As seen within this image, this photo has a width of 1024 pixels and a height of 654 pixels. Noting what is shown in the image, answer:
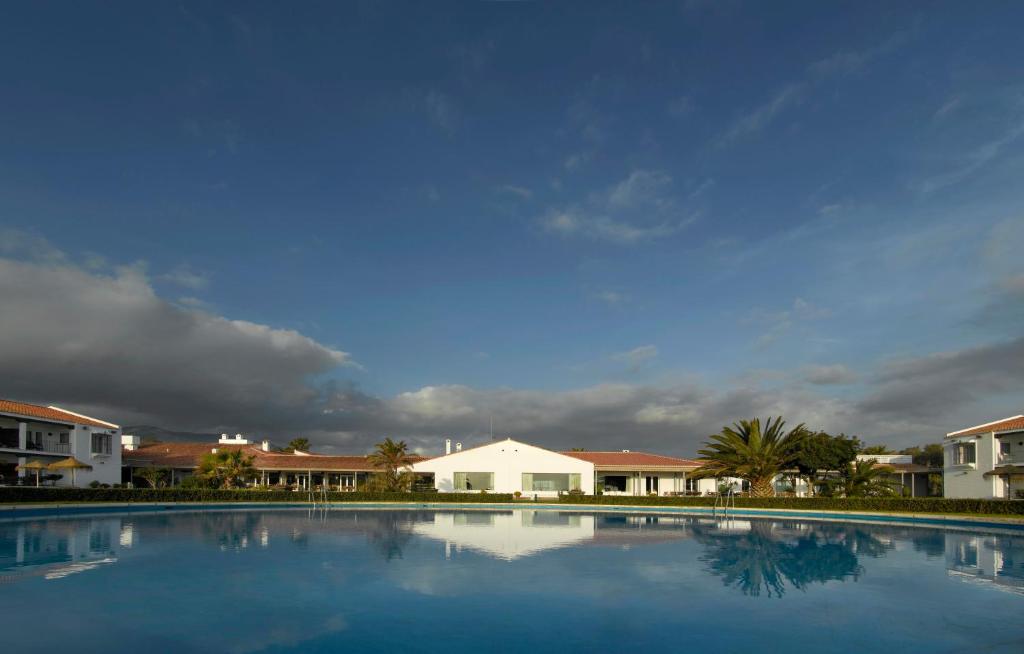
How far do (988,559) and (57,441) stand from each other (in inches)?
1950

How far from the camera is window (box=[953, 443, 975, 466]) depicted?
141ft

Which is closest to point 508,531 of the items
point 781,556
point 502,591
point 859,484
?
point 781,556

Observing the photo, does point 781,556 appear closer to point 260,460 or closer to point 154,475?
point 154,475

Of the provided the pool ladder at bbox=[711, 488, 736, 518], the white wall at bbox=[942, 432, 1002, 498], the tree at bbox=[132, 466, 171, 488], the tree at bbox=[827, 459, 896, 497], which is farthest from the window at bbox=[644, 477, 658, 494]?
the tree at bbox=[132, 466, 171, 488]

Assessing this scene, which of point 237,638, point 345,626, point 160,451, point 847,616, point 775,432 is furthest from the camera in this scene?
point 160,451

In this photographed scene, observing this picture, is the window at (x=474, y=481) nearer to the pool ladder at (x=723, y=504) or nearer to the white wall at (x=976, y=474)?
the pool ladder at (x=723, y=504)

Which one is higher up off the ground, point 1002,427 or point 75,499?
point 1002,427

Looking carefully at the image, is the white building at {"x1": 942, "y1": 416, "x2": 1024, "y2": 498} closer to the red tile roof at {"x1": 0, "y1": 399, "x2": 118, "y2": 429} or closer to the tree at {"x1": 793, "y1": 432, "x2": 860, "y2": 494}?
the tree at {"x1": 793, "y1": 432, "x2": 860, "y2": 494}

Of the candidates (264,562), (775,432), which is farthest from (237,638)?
(775,432)

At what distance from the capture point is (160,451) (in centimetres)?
5822

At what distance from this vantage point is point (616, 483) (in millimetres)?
52625

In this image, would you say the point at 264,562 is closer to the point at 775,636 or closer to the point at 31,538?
the point at 31,538

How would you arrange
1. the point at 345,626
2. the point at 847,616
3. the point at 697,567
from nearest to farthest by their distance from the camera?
the point at 345,626, the point at 847,616, the point at 697,567

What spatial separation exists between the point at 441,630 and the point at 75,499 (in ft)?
112
